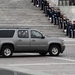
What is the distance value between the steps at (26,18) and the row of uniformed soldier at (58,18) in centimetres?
49

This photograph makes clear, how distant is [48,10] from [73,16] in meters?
2.75

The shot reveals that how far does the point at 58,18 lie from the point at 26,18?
3.35 m

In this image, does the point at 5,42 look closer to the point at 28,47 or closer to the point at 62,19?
the point at 28,47

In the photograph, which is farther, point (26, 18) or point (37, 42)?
point (26, 18)

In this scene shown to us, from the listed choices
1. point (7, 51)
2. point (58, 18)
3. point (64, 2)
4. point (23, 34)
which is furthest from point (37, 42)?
point (64, 2)

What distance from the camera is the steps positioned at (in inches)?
1673

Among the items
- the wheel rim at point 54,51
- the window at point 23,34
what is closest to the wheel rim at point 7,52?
the window at point 23,34

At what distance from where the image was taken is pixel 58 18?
44.0 meters

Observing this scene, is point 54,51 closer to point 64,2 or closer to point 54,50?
point 54,50

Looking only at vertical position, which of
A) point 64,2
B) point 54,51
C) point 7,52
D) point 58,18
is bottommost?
point 54,51

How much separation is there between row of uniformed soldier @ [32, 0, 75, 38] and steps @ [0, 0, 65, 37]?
0.49 m

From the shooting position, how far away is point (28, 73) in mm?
14648

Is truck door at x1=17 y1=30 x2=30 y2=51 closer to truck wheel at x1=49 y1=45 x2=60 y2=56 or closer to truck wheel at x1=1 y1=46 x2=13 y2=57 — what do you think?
truck wheel at x1=1 y1=46 x2=13 y2=57

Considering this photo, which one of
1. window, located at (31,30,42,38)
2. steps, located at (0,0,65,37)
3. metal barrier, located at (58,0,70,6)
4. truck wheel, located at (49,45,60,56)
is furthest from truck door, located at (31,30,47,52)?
metal barrier, located at (58,0,70,6)
